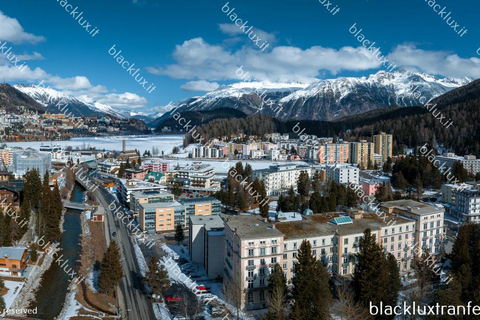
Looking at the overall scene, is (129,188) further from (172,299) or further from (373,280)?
(373,280)

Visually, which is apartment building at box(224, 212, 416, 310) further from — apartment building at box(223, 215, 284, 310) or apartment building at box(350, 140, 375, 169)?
apartment building at box(350, 140, 375, 169)

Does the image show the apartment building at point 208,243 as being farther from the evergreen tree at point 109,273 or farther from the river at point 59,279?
the river at point 59,279

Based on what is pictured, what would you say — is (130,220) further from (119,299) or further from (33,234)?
(119,299)

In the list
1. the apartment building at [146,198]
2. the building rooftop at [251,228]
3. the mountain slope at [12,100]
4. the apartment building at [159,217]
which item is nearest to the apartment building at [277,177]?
the apartment building at [146,198]

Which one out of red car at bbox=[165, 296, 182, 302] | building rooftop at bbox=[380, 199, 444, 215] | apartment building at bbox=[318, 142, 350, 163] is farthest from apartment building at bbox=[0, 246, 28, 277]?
apartment building at bbox=[318, 142, 350, 163]

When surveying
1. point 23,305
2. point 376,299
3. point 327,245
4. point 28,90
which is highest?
point 28,90

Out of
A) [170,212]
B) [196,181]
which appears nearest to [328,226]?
[170,212]

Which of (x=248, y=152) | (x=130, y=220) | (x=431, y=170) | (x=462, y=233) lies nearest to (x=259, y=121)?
(x=248, y=152)
